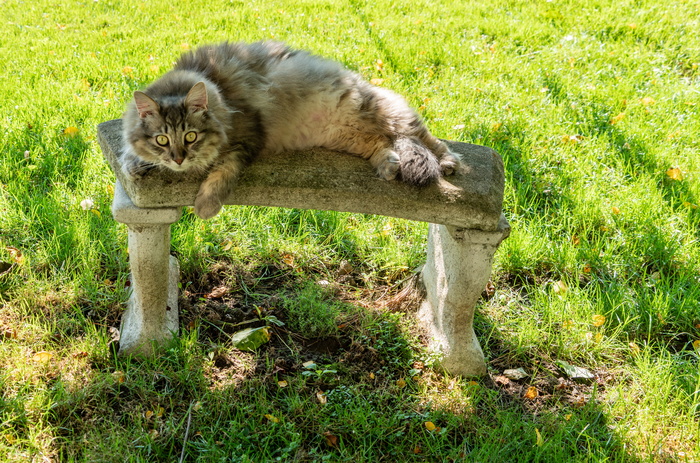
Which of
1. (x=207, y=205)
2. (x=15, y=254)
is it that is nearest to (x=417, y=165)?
(x=207, y=205)

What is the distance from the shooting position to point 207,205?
215cm

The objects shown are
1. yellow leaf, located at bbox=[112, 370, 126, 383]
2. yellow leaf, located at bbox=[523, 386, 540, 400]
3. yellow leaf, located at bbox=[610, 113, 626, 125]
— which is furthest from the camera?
yellow leaf, located at bbox=[610, 113, 626, 125]

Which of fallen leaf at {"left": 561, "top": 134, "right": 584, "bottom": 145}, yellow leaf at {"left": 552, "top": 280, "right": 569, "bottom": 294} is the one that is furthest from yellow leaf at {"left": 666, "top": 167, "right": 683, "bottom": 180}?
yellow leaf at {"left": 552, "top": 280, "right": 569, "bottom": 294}

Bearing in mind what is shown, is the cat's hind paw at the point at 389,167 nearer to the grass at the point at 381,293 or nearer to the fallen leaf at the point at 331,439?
the grass at the point at 381,293

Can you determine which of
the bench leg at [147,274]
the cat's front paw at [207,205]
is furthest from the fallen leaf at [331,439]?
the cat's front paw at [207,205]

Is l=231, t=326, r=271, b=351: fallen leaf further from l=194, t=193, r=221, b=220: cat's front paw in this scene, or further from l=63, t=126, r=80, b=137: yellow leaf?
l=63, t=126, r=80, b=137: yellow leaf

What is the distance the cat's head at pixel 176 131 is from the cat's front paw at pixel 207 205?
14cm

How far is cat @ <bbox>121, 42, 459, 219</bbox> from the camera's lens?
2123 mm

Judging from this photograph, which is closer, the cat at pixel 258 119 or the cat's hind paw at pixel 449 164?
the cat at pixel 258 119

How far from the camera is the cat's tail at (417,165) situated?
2271 millimetres

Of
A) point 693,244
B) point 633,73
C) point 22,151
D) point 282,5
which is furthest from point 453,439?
point 282,5

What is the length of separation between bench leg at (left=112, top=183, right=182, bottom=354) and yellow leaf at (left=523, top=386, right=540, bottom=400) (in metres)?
1.62

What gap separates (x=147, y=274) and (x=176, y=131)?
0.70 meters

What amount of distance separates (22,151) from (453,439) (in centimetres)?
314
